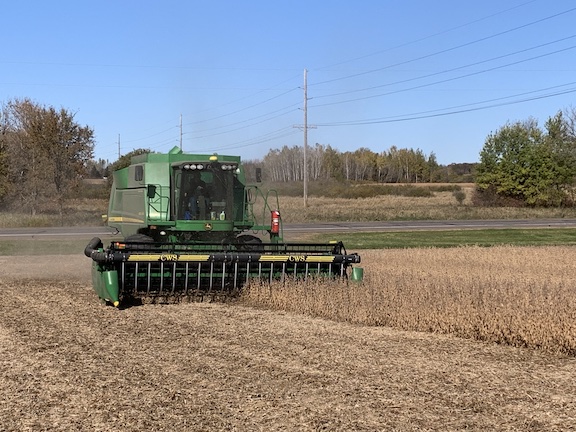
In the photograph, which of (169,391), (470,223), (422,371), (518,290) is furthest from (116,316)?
(470,223)

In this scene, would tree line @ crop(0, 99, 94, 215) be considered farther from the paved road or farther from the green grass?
the green grass

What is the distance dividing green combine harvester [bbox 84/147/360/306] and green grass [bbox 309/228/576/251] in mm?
10266

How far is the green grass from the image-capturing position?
2328cm

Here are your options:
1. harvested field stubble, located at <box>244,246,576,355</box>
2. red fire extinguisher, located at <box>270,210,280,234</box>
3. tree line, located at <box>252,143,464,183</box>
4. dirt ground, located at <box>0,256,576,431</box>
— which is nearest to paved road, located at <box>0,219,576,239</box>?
red fire extinguisher, located at <box>270,210,280,234</box>

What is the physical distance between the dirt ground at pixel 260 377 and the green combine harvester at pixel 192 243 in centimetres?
83

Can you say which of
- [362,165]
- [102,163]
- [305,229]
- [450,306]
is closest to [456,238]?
[305,229]

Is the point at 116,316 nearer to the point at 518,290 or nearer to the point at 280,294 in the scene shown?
the point at 280,294

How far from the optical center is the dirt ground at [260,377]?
4996 millimetres

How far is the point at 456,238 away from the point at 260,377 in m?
20.8

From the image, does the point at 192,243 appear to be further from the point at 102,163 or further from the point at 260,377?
the point at 102,163

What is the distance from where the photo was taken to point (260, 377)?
6.12 meters

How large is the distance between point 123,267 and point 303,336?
313 cm

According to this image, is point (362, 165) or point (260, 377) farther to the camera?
point (362, 165)

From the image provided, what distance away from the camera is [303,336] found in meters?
7.85
